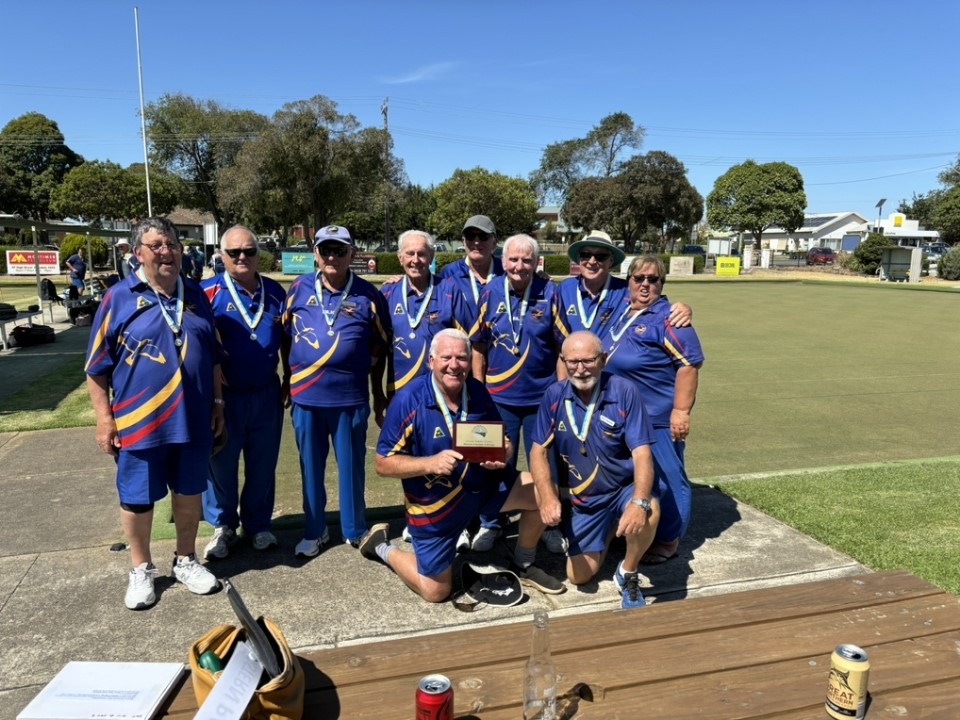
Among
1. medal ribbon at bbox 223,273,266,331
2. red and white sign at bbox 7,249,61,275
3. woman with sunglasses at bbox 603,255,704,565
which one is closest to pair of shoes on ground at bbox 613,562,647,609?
woman with sunglasses at bbox 603,255,704,565

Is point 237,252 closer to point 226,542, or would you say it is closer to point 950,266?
point 226,542

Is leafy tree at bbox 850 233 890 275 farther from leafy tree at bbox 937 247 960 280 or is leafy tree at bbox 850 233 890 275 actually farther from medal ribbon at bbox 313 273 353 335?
medal ribbon at bbox 313 273 353 335

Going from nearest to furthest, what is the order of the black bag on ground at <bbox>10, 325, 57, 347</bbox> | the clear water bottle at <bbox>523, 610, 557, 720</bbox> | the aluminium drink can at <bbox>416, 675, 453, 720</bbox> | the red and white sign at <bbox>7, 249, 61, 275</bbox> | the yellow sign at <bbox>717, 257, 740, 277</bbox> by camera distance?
1. the aluminium drink can at <bbox>416, 675, 453, 720</bbox>
2. the clear water bottle at <bbox>523, 610, 557, 720</bbox>
3. the black bag on ground at <bbox>10, 325, 57, 347</bbox>
4. the red and white sign at <bbox>7, 249, 61, 275</bbox>
5. the yellow sign at <bbox>717, 257, 740, 277</bbox>

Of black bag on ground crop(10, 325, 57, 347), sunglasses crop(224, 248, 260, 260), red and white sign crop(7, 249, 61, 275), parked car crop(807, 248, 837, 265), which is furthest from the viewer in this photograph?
parked car crop(807, 248, 837, 265)

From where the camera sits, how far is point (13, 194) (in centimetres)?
5134

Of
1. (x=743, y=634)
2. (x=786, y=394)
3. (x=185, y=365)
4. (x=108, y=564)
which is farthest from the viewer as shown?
(x=786, y=394)

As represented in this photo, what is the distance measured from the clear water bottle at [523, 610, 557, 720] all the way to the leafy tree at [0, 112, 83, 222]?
58.3 m

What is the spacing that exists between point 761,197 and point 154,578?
5467cm

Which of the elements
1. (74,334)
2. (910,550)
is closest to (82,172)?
(74,334)

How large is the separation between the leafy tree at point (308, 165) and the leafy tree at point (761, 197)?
29.3m

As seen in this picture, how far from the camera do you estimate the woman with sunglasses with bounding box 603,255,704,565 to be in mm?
3836

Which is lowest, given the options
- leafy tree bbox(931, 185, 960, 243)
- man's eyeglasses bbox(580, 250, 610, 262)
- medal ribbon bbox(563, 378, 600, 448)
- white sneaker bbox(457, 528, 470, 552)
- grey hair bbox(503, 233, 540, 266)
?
white sneaker bbox(457, 528, 470, 552)

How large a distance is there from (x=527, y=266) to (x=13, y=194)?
199 ft

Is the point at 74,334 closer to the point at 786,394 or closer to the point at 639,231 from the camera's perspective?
the point at 786,394
